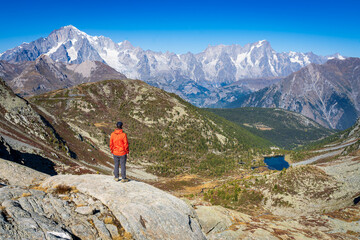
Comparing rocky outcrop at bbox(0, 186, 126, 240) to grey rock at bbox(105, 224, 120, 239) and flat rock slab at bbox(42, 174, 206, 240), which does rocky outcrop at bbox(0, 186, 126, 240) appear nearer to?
grey rock at bbox(105, 224, 120, 239)

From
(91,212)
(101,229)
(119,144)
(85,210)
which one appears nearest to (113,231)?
(101,229)

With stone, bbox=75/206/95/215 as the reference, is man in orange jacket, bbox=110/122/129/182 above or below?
above

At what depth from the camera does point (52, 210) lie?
17594 millimetres

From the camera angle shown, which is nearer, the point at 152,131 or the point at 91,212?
the point at 91,212

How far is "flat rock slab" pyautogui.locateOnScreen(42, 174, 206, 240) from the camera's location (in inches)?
775

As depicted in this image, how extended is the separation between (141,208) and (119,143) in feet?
24.3

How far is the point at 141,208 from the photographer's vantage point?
2098 centimetres

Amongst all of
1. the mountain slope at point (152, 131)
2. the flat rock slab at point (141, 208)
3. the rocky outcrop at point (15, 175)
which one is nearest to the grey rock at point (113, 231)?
the flat rock slab at point (141, 208)

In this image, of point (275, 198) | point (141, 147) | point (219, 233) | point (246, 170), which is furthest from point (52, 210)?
point (246, 170)

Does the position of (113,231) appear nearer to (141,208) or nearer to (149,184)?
(141,208)

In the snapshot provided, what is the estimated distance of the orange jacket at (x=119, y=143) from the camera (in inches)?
973

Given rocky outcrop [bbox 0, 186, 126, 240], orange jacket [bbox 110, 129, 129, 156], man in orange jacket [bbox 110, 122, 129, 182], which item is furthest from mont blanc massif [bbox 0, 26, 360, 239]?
orange jacket [bbox 110, 129, 129, 156]

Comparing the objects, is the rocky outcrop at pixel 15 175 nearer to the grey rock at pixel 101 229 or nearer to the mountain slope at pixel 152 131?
the grey rock at pixel 101 229

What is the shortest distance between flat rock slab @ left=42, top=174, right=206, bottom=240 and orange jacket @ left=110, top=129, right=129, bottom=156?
133 inches
